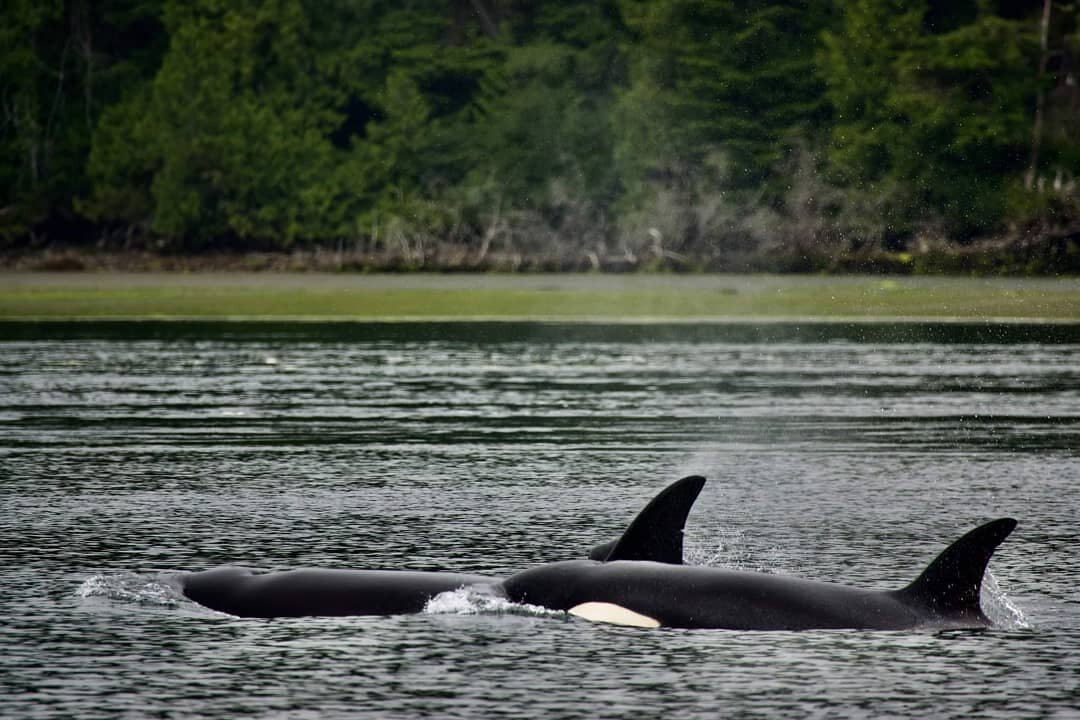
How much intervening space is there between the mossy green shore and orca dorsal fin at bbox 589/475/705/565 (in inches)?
1360

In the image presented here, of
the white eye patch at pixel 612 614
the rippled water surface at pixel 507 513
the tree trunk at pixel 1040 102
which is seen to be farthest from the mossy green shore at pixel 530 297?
the white eye patch at pixel 612 614

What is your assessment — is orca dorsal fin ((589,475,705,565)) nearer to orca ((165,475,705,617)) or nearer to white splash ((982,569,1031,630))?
orca ((165,475,705,617))

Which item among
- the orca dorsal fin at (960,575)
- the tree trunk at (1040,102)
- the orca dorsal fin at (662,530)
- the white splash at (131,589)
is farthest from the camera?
the tree trunk at (1040,102)

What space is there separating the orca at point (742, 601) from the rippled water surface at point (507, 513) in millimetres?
99

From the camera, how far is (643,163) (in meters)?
73.4

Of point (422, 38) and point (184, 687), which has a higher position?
point (422, 38)

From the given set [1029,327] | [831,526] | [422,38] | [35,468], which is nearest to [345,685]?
[831,526]

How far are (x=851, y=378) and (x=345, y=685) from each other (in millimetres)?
19144

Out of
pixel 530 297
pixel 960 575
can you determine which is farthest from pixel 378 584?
pixel 530 297

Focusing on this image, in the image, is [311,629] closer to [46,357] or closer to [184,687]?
[184,687]

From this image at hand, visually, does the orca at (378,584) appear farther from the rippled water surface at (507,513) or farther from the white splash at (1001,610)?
the white splash at (1001,610)

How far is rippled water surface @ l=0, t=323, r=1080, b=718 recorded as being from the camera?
28.6 feet

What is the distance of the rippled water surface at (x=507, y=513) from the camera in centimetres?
870

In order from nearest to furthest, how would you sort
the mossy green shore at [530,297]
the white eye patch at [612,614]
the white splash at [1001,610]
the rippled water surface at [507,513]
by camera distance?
the rippled water surface at [507,513] → the white eye patch at [612,614] → the white splash at [1001,610] → the mossy green shore at [530,297]
